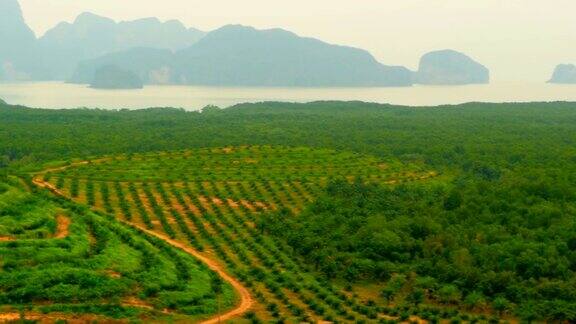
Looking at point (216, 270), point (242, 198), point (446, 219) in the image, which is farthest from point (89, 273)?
point (242, 198)

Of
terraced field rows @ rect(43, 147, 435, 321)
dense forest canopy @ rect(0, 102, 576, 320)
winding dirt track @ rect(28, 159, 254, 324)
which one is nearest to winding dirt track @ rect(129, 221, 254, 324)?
winding dirt track @ rect(28, 159, 254, 324)

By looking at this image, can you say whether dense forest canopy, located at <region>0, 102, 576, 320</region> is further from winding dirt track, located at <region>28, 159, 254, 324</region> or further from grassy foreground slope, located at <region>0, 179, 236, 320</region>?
grassy foreground slope, located at <region>0, 179, 236, 320</region>

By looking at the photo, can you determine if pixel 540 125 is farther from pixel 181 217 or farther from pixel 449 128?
pixel 181 217

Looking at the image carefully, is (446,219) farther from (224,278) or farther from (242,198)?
(224,278)

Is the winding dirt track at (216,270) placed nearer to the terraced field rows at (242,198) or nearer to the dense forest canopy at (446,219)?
the terraced field rows at (242,198)

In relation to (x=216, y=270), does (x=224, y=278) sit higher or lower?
lower

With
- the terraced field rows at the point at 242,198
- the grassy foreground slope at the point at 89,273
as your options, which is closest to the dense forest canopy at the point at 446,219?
the terraced field rows at the point at 242,198
